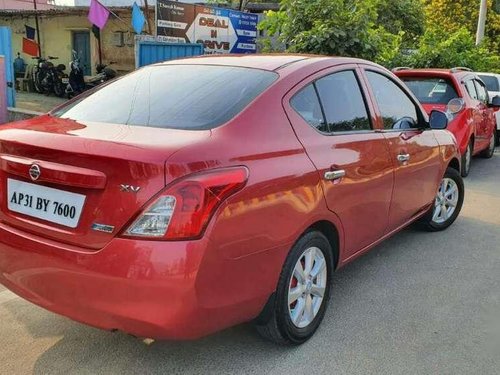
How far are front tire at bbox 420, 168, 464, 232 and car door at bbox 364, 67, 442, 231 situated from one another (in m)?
0.46

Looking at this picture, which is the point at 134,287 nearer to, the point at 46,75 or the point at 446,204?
the point at 446,204

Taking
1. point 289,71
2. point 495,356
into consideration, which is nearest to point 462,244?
point 495,356

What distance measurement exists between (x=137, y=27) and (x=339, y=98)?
985 centimetres

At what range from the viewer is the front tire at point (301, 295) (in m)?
2.94

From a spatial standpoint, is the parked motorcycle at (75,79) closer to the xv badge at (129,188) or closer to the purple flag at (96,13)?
the purple flag at (96,13)

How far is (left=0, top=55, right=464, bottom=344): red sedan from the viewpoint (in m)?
2.41

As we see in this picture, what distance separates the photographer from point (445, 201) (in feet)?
17.9

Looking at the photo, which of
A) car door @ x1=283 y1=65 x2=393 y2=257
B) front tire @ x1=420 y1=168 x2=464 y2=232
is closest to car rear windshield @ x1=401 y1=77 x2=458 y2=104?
front tire @ x1=420 y1=168 x2=464 y2=232

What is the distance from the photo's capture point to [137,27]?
12.5 metres

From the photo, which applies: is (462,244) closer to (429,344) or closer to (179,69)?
(429,344)

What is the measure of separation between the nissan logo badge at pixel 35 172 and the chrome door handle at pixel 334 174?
1.53 m

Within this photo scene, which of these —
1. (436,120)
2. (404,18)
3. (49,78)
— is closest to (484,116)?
(436,120)

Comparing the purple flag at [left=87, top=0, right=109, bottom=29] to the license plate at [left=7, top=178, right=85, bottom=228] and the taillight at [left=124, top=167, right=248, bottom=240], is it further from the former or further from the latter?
the taillight at [left=124, top=167, right=248, bottom=240]

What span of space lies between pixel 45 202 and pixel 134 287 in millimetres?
650
